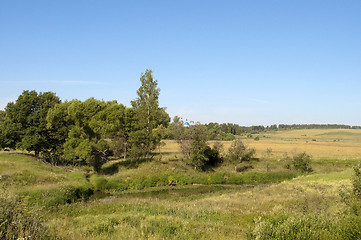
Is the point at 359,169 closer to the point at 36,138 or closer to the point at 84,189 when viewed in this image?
the point at 84,189

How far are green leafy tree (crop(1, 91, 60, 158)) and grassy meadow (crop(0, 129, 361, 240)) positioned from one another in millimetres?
3002

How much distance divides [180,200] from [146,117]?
23.5m

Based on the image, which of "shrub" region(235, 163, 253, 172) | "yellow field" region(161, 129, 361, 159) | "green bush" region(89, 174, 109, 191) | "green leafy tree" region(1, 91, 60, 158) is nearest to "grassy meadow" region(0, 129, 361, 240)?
"green bush" region(89, 174, 109, 191)

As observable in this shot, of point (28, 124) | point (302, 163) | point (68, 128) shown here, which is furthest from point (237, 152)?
point (28, 124)

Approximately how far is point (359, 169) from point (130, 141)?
3431 centimetres

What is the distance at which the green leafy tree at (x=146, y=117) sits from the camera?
43275 millimetres

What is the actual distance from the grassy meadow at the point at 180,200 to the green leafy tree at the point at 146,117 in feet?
9.44

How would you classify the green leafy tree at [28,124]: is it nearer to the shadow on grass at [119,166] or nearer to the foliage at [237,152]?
the shadow on grass at [119,166]

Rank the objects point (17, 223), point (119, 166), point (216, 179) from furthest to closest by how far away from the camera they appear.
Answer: point (119, 166), point (216, 179), point (17, 223)

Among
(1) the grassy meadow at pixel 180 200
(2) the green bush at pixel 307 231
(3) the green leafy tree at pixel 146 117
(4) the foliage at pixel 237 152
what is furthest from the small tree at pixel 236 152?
(2) the green bush at pixel 307 231

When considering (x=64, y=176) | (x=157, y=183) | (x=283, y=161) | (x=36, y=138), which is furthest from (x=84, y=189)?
(x=283, y=161)

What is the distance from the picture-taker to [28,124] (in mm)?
39844

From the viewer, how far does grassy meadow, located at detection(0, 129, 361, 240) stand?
9055 millimetres

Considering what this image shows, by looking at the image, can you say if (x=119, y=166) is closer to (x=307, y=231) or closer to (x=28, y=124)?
(x=28, y=124)
